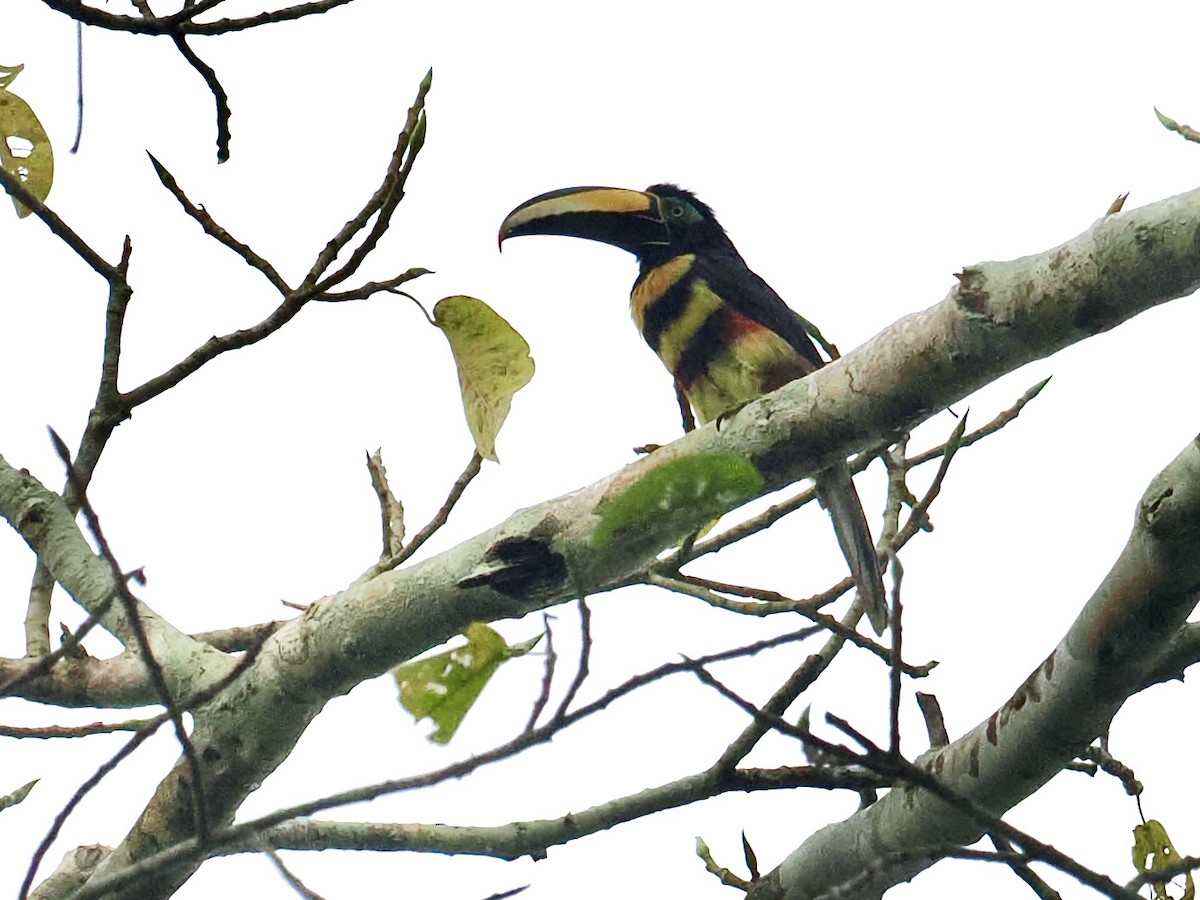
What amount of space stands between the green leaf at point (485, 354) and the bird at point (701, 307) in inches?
52.6

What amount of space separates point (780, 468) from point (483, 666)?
664 mm

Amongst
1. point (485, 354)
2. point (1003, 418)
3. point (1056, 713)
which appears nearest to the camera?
point (1056, 713)

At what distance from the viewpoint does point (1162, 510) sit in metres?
1.97

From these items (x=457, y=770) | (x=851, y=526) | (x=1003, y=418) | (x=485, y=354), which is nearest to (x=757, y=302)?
(x=851, y=526)

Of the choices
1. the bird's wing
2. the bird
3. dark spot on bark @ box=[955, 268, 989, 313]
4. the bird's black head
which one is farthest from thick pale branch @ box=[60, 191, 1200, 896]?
the bird's black head

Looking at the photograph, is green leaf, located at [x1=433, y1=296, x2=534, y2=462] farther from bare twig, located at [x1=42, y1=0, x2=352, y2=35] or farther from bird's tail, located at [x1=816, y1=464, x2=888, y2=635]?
bird's tail, located at [x1=816, y1=464, x2=888, y2=635]

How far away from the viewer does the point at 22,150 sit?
8.18 feet

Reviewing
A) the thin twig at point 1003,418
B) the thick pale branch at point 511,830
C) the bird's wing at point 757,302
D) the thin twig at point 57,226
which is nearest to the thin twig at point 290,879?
the thick pale branch at point 511,830

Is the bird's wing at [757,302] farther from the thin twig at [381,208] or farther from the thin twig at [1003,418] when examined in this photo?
the thin twig at [381,208]

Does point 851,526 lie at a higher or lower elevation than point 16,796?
higher

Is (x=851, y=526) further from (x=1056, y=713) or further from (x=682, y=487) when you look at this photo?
(x=682, y=487)

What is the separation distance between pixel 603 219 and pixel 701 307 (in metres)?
0.68

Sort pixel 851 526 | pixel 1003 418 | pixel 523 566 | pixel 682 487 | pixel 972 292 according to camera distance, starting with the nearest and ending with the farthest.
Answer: pixel 682 487, pixel 972 292, pixel 523 566, pixel 1003 418, pixel 851 526

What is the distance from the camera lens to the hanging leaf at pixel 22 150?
2.46 metres
